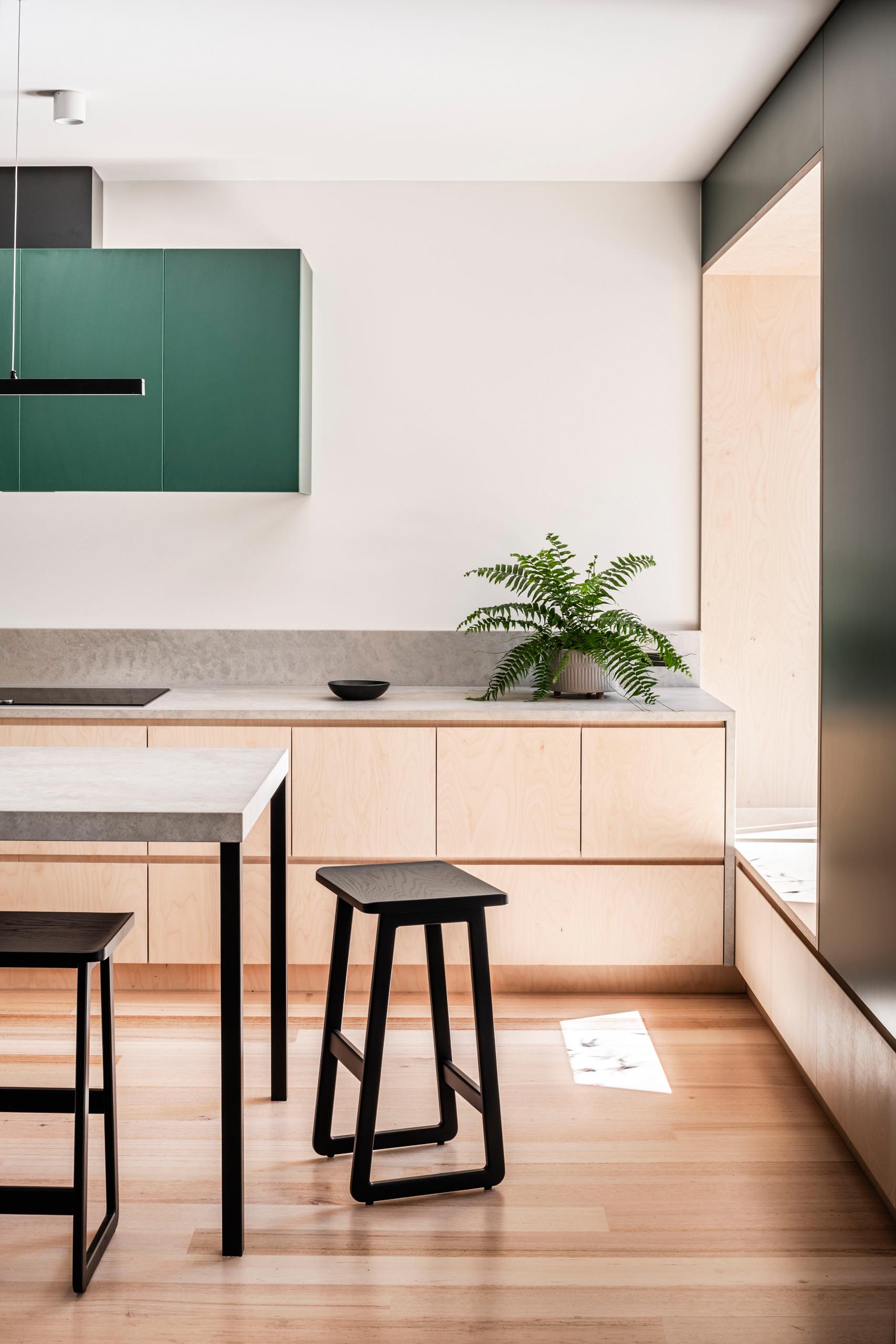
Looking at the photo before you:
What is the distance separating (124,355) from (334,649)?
1.21 meters

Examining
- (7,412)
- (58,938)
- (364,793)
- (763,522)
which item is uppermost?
(7,412)

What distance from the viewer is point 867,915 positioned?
2.45 m

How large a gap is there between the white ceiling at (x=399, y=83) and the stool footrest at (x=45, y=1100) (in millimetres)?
2439

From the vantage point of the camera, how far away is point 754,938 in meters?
3.38

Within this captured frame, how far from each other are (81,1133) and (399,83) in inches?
109

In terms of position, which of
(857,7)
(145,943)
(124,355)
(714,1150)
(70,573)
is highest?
(857,7)

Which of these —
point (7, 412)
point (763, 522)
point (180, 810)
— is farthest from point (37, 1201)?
point (763, 522)

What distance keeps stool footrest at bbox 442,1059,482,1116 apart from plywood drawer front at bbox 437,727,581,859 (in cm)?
105

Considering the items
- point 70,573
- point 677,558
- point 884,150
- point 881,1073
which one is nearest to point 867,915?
point 881,1073

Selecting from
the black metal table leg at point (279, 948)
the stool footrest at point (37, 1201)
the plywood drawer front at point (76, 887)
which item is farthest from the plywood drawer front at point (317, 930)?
Answer: the stool footrest at point (37, 1201)

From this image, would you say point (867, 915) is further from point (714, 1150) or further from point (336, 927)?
point (336, 927)

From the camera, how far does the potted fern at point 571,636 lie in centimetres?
371

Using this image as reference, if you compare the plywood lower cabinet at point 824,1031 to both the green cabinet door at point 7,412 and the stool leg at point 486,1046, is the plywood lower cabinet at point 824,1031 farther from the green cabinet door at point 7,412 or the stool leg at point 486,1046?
the green cabinet door at point 7,412

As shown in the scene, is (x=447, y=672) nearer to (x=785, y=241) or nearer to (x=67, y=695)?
(x=67, y=695)
